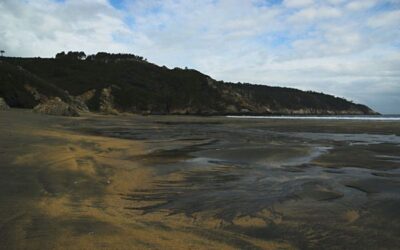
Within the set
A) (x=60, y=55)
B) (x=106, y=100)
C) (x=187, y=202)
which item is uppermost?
(x=60, y=55)

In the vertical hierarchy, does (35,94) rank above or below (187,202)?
above

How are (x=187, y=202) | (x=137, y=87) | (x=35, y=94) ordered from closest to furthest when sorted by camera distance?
(x=187, y=202) → (x=35, y=94) → (x=137, y=87)

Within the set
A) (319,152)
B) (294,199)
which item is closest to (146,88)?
(319,152)

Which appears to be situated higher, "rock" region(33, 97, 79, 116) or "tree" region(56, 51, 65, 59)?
"tree" region(56, 51, 65, 59)

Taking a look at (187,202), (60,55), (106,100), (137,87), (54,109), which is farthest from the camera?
(60,55)

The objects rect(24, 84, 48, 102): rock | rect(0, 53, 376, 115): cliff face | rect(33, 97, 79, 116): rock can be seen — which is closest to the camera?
rect(33, 97, 79, 116): rock

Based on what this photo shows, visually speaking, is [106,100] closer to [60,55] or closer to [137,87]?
[137,87]

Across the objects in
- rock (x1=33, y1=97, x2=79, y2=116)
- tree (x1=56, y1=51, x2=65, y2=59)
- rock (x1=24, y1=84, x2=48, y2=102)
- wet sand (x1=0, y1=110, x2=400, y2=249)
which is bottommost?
wet sand (x1=0, y1=110, x2=400, y2=249)

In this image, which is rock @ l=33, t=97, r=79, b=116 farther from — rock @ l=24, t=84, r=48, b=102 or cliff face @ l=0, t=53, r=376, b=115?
cliff face @ l=0, t=53, r=376, b=115

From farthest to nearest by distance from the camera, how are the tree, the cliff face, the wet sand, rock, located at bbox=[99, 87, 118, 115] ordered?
the tree → the cliff face → rock, located at bbox=[99, 87, 118, 115] → the wet sand

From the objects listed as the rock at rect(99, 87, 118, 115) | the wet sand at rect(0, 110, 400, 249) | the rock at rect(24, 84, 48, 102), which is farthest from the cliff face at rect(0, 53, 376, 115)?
the wet sand at rect(0, 110, 400, 249)

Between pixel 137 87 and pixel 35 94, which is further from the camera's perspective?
pixel 137 87

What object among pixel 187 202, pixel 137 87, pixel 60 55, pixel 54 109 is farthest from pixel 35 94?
pixel 60 55

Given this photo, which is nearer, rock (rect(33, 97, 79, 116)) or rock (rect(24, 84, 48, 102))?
rock (rect(33, 97, 79, 116))
